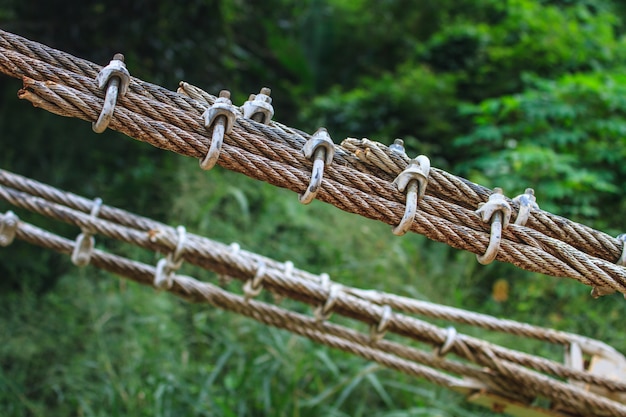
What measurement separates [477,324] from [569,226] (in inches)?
22.0

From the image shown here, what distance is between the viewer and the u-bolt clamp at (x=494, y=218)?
68 centimetres

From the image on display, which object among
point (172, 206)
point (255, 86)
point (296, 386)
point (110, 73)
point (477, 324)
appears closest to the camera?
point (110, 73)

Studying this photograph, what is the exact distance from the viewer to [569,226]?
72 centimetres

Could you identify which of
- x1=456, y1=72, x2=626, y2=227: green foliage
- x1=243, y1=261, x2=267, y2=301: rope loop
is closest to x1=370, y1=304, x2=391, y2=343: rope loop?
x1=243, y1=261, x2=267, y2=301: rope loop

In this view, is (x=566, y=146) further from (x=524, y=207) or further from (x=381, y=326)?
(x=524, y=207)

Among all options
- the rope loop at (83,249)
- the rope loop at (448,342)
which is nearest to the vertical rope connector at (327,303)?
the rope loop at (448,342)

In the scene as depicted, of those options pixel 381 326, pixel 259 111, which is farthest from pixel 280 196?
pixel 259 111

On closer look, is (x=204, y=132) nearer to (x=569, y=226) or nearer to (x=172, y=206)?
(x=569, y=226)

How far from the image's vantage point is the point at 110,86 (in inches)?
24.3

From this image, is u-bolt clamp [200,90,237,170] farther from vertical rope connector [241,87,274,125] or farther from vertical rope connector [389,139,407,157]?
vertical rope connector [389,139,407,157]

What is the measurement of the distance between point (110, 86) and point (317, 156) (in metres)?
0.22

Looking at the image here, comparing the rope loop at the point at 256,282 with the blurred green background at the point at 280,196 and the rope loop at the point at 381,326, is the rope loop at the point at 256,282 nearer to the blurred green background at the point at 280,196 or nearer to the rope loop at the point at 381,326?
the rope loop at the point at 381,326

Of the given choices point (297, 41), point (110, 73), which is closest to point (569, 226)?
point (110, 73)

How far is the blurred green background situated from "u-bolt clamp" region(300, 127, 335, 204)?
1.16m
